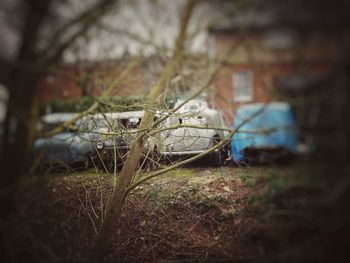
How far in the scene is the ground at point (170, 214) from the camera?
2.42 meters

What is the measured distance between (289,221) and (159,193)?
3.36 meters

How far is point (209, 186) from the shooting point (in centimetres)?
493

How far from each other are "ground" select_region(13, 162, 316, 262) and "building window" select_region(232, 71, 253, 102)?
83cm

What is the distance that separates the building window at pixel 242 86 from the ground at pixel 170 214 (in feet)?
2.72

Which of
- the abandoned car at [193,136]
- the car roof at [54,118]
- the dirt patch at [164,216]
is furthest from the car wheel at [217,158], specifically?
the car roof at [54,118]

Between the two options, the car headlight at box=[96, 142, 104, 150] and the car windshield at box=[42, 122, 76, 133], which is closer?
the car windshield at box=[42, 122, 76, 133]

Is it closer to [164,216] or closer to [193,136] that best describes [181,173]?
[193,136]

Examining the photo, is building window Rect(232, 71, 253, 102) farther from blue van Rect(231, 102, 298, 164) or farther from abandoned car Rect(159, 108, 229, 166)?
abandoned car Rect(159, 108, 229, 166)

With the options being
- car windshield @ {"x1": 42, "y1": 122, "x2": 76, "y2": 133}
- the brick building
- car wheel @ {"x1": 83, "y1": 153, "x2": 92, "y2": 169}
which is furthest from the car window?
car wheel @ {"x1": 83, "y1": 153, "x2": 92, "y2": 169}

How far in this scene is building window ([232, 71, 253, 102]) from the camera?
98.0 inches

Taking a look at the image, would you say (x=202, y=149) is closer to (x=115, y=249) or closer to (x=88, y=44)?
(x=88, y=44)

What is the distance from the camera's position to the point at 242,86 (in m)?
2.83

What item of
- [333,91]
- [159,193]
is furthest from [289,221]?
[159,193]

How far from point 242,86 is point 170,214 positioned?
3.37 meters
